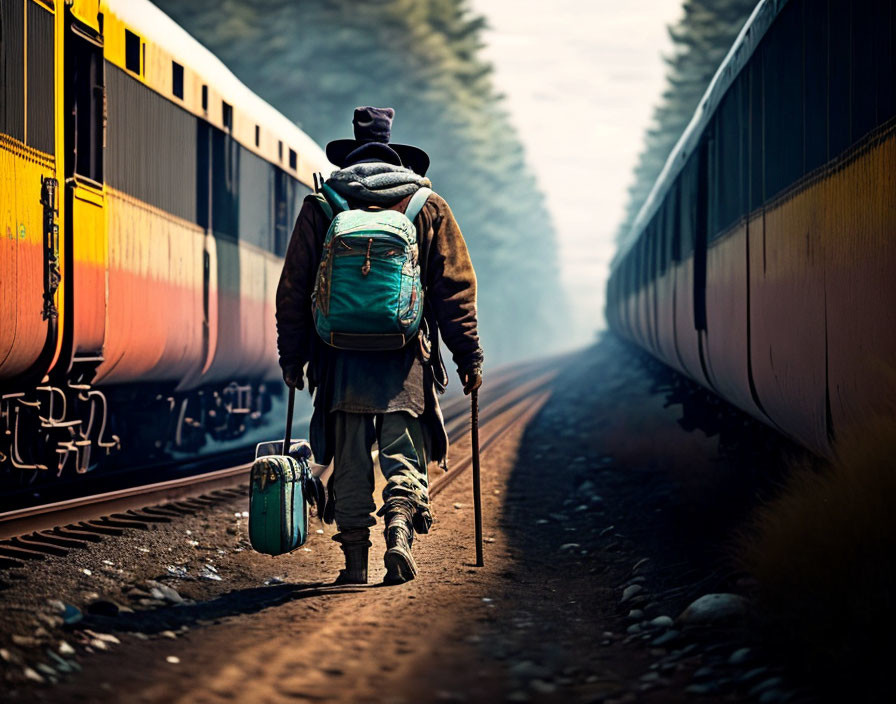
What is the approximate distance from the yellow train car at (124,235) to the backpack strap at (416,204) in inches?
108

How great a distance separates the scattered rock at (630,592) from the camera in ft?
17.4

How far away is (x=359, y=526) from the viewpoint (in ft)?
17.2

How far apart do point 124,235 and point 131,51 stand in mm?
1493

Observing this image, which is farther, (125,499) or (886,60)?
(125,499)

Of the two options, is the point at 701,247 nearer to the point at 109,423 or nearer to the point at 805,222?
the point at 805,222

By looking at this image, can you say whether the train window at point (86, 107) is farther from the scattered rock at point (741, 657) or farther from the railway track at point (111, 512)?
the scattered rock at point (741, 657)

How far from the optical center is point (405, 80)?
3912cm

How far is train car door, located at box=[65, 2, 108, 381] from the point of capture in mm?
7539

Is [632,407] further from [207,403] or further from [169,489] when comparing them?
[169,489]

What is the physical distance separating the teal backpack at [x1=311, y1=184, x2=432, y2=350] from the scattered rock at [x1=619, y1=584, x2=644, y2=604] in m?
1.67

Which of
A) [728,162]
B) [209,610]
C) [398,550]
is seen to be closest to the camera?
[209,610]

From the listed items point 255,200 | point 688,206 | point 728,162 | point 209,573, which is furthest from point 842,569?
point 255,200

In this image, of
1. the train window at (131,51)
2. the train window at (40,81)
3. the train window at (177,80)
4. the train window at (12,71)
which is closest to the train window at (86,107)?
the train window at (40,81)

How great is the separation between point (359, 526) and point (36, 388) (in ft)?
11.8
